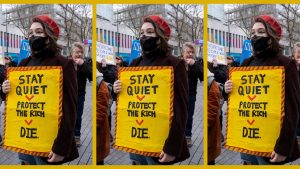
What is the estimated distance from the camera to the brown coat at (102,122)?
587 cm

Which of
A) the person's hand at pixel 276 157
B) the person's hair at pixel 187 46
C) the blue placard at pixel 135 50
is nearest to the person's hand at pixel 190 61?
the person's hair at pixel 187 46

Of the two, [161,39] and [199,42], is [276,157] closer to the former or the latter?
[199,42]

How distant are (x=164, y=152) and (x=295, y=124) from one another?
4.57ft

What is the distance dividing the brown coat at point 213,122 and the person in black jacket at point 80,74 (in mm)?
1355

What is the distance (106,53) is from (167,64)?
2.48ft

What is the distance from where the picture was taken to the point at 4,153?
5934 millimetres

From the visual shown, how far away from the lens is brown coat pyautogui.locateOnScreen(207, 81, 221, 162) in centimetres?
583

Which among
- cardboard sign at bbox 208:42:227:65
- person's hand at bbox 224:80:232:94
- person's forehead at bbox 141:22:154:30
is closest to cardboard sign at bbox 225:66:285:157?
person's hand at bbox 224:80:232:94

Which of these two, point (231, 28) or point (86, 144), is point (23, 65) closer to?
point (86, 144)

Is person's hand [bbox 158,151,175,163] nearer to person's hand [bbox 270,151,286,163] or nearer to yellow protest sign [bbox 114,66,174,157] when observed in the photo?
yellow protest sign [bbox 114,66,174,157]

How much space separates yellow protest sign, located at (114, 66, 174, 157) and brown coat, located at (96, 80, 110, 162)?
126 millimetres

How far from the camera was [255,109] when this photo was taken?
568 cm

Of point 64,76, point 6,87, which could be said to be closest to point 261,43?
point 64,76

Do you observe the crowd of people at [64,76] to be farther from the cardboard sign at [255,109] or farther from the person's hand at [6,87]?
the cardboard sign at [255,109]
